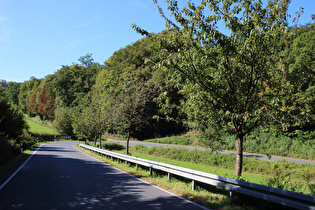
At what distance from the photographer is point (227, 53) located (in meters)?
7.00

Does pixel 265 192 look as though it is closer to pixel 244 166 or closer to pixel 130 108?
pixel 244 166

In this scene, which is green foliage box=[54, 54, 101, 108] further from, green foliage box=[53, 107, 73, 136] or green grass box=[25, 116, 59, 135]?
green foliage box=[53, 107, 73, 136]

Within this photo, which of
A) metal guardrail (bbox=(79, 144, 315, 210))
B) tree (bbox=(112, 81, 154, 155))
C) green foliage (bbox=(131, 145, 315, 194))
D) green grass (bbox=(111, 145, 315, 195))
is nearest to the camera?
metal guardrail (bbox=(79, 144, 315, 210))

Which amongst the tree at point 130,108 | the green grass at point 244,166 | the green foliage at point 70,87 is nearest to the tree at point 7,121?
the tree at point 130,108

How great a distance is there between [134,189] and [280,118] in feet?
16.6

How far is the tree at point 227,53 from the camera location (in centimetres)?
683

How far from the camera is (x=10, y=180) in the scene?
9.66 meters

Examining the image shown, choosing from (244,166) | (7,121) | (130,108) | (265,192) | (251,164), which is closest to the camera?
(265,192)

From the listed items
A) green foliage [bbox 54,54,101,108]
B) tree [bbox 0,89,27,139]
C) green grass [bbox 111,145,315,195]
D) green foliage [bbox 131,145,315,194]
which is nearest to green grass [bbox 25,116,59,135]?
green foliage [bbox 54,54,101,108]

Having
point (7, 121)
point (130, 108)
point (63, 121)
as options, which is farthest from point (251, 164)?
point (63, 121)

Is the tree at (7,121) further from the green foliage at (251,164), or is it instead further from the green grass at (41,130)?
the green grass at (41,130)

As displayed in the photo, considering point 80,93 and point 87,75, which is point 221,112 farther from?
point 87,75

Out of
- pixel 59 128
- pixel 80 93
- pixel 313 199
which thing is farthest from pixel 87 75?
pixel 313 199

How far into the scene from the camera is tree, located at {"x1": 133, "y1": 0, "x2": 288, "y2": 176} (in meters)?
6.83
